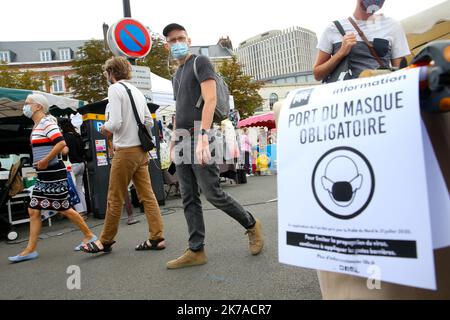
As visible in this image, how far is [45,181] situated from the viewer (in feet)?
12.3

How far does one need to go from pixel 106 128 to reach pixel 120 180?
1.72 feet

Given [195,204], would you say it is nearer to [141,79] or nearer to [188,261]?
[188,261]

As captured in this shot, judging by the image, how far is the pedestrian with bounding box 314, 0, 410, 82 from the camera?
1.89 m

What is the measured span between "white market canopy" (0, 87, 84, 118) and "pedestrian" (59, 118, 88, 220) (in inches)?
29.1

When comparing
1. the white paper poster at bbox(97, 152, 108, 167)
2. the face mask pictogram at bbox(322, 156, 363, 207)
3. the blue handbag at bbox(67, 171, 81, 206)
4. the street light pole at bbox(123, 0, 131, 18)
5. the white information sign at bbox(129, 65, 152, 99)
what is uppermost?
the street light pole at bbox(123, 0, 131, 18)

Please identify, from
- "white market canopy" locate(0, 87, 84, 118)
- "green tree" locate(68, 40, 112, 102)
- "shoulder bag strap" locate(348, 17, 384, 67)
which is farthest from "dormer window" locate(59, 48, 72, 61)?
"shoulder bag strap" locate(348, 17, 384, 67)

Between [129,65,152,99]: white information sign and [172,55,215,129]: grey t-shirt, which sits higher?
[129,65,152,99]: white information sign

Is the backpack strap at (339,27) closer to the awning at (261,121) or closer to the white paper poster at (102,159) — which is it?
the white paper poster at (102,159)

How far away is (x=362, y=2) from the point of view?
1.90 meters

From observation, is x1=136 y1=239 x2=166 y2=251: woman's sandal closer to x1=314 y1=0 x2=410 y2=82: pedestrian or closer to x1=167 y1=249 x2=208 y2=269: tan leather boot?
x1=167 y1=249 x2=208 y2=269: tan leather boot

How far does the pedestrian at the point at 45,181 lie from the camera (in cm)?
370

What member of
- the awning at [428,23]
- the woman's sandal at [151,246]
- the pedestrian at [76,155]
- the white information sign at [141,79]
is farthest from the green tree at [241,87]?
the woman's sandal at [151,246]
